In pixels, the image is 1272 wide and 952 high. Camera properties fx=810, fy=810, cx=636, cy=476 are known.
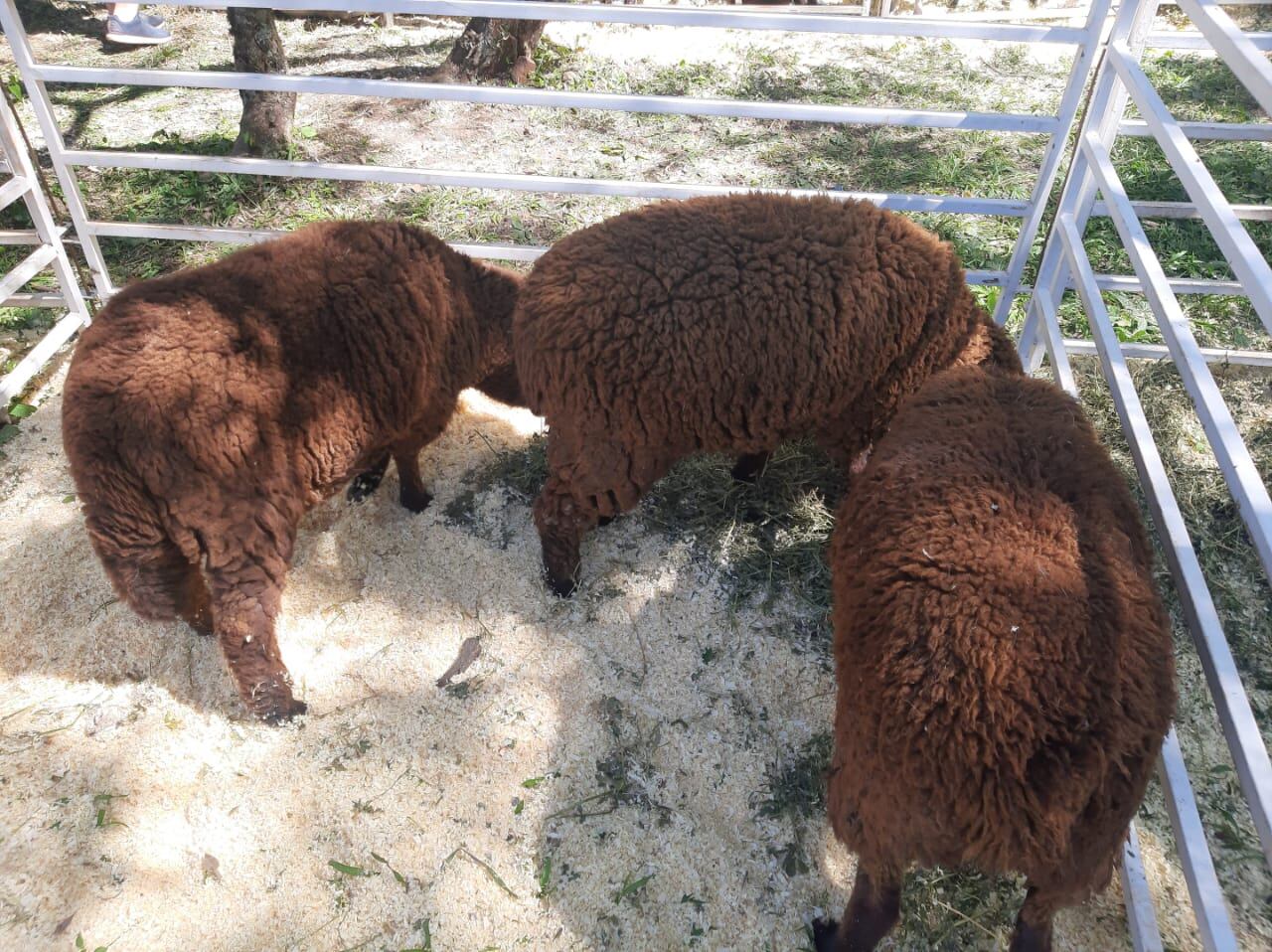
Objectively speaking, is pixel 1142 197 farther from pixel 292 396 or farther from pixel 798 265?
pixel 292 396

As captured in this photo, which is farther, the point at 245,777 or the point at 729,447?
the point at 729,447

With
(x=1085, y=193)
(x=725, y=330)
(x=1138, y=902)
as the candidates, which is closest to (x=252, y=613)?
(x=725, y=330)

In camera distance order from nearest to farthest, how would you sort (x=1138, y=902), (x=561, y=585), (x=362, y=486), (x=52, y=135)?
1. (x=1138, y=902)
2. (x=561, y=585)
3. (x=362, y=486)
4. (x=52, y=135)

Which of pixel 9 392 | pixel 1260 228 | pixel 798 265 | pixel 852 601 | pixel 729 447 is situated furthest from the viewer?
pixel 1260 228

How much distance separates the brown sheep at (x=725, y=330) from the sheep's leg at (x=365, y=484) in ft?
3.83

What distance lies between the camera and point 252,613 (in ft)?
9.98

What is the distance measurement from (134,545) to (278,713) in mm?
812

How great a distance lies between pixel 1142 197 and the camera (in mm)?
5684

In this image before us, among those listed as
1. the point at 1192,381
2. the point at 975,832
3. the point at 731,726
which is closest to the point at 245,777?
the point at 731,726

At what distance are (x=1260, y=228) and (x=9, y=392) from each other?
7.78 metres

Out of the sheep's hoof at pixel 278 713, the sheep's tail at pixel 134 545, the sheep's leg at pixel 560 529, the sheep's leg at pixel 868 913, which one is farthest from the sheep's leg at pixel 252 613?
the sheep's leg at pixel 868 913

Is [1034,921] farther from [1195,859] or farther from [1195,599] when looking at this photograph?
[1195,599]

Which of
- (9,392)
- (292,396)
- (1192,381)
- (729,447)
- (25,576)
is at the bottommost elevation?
(25,576)

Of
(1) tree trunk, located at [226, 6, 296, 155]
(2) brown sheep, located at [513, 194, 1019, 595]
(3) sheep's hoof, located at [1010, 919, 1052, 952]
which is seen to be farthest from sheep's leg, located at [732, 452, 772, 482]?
(1) tree trunk, located at [226, 6, 296, 155]
